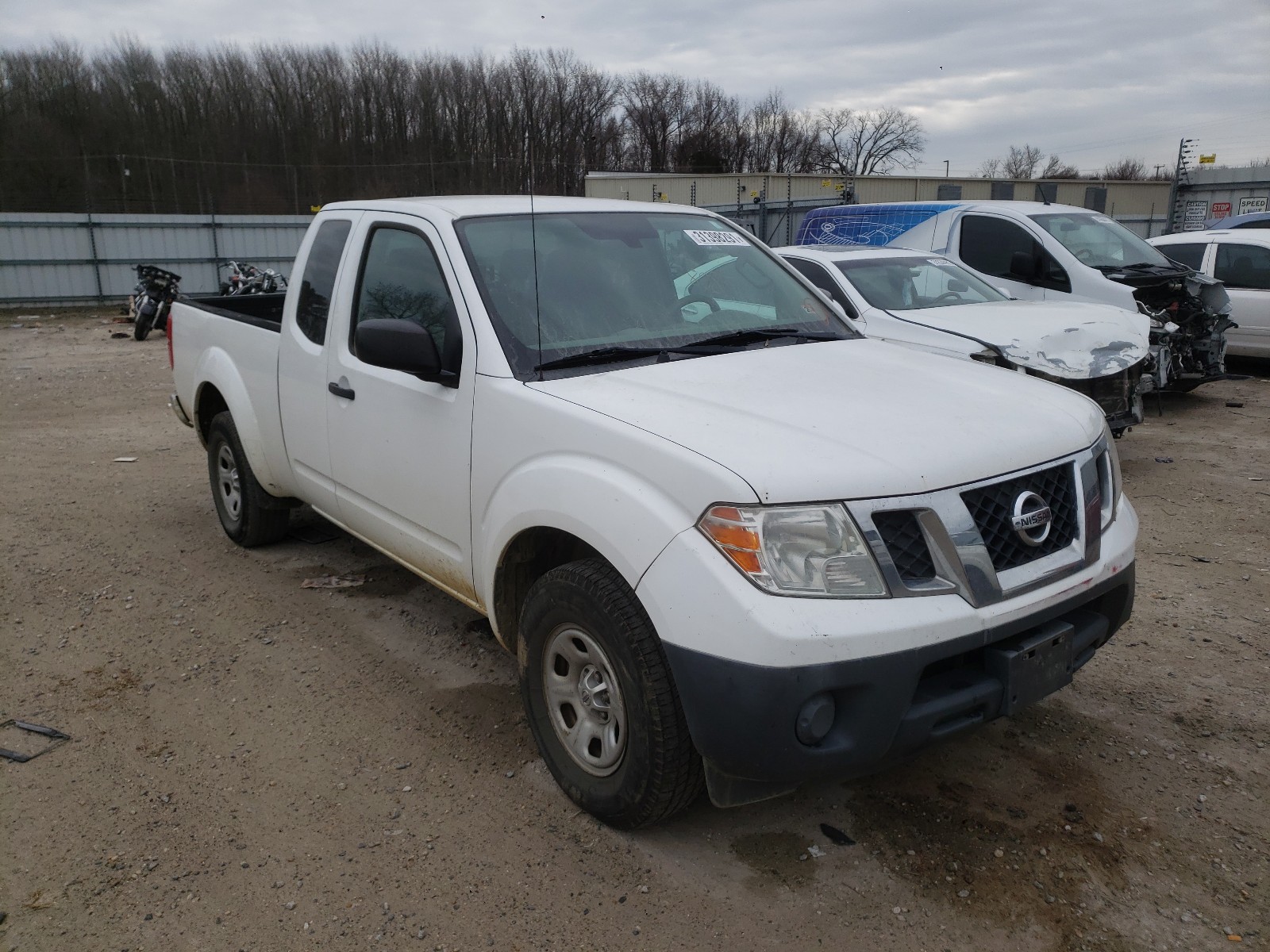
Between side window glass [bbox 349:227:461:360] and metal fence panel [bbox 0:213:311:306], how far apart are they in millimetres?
19693

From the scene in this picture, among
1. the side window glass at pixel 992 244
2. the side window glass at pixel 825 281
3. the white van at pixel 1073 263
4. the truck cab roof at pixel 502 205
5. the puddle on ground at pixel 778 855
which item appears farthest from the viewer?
the side window glass at pixel 992 244

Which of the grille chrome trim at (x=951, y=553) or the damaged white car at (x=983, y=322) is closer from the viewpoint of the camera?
the grille chrome trim at (x=951, y=553)

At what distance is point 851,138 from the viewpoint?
199 feet

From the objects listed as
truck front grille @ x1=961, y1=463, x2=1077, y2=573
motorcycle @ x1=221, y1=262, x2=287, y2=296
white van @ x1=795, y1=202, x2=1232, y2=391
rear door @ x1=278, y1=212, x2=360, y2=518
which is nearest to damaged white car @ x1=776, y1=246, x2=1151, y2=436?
white van @ x1=795, y1=202, x2=1232, y2=391

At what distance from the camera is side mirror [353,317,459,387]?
3092 mm

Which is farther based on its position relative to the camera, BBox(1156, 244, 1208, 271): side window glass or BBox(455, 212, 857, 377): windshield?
BBox(1156, 244, 1208, 271): side window glass

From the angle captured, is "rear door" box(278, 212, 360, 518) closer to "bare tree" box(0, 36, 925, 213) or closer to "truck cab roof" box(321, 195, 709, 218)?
"truck cab roof" box(321, 195, 709, 218)

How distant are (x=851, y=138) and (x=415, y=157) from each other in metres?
34.7

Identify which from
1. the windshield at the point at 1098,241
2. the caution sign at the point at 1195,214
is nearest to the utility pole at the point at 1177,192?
the caution sign at the point at 1195,214

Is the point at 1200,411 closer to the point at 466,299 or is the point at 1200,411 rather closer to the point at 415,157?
the point at 466,299

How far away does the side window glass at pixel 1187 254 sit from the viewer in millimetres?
11172

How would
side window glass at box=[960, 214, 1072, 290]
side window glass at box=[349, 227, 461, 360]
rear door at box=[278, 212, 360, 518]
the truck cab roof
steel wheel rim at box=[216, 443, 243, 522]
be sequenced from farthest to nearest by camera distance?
side window glass at box=[960, 214, 1072, 290] < steel wheel rim at box=[216, 443, 243, 522] < rear door at box=[278, 212, 360, 518] < the truck cab roof < side window glass at box=[349, 227, 461, 360]

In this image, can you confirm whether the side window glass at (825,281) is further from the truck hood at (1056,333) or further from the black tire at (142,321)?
the black tire at (142,321)

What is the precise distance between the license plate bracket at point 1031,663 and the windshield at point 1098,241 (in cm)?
759
